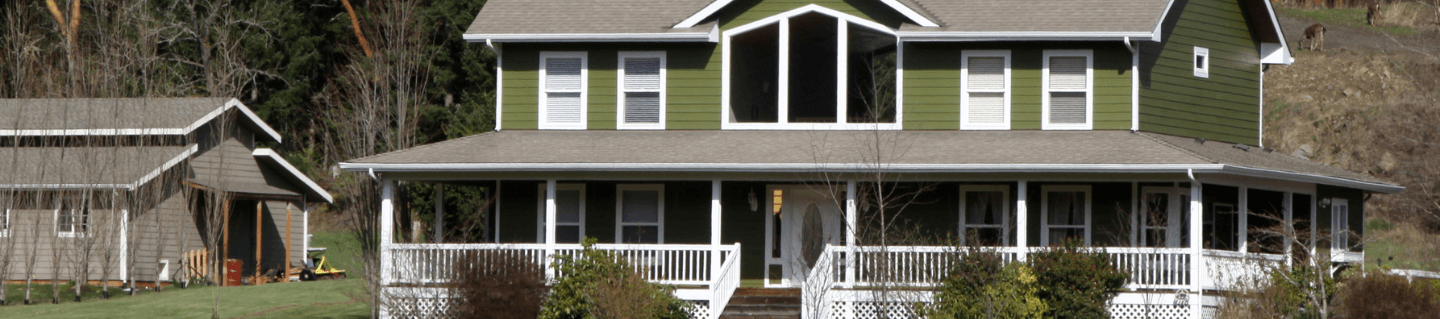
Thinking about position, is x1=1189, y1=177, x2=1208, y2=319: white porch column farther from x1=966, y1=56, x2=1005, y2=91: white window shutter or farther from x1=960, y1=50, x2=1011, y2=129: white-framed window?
x1=966, y1=56, x2=1005, y2=91: white window shutter

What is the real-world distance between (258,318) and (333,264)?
17.9m

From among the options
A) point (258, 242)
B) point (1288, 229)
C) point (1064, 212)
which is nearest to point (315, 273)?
point (258, 242)

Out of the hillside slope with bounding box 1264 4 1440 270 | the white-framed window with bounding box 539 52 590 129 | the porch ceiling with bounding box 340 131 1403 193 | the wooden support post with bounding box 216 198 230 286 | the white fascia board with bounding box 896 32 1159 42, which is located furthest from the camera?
the hillside slope with bounding box 1264 4 1440 270

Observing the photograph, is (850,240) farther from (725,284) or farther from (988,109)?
(988,109)

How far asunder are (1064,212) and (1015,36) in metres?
Result: 2.70

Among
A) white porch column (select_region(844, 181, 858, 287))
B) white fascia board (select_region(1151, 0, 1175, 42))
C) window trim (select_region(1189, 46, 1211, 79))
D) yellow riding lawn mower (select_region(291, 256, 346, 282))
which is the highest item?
white fascia board (select_region(1151, 0, 1175, 42))

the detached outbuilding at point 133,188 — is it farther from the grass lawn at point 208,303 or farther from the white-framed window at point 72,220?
the grass lawn at point 208,303

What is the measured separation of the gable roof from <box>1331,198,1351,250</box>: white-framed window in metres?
21.3

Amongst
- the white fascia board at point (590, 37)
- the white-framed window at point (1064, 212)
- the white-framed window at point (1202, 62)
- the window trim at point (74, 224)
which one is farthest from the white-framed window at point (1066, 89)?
the window trim at point (74, 224)

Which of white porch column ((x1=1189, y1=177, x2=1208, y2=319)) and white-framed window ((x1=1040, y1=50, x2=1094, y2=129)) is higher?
white-framed window ((x1=1040, y1=50, x2=1094, y2=129))

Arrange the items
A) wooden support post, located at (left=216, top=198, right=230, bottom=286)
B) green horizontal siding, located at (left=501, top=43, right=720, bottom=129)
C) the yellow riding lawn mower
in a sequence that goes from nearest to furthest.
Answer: green horizontal siding, located at (left=501, top=43, right=720, bottom=129) < wooden support post, located at (left=216, top=198, right=230, bottom=286) < the yellow riding lawn mower

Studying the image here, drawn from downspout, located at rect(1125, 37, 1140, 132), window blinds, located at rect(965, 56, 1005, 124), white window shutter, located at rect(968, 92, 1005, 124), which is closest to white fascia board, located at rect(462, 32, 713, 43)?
window blinds, located at rect(965, 56, 1005, 124)

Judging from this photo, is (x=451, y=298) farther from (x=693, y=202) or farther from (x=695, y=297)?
(x=693, y=202)

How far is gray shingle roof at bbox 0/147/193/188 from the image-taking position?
25.5 m
